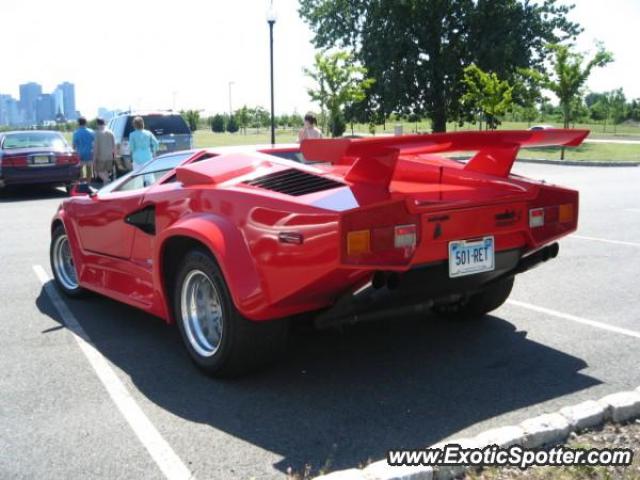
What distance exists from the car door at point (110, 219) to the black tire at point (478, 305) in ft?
7.39

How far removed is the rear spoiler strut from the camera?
10.4 ft

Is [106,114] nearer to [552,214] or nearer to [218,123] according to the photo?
[218,123]

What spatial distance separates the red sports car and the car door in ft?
0.16

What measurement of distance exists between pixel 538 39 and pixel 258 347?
1417 inches

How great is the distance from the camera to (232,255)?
356 cm

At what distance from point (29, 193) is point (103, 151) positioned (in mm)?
2827

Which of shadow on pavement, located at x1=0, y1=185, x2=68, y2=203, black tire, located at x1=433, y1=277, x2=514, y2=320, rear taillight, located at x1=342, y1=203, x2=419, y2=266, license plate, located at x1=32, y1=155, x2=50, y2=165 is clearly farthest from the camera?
shadow on pavement, located at x1=0, y1=185, x2=68, y2=203

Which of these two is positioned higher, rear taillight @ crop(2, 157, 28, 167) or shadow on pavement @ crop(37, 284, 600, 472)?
rear taillight @ crop(2, 157, 28, 167)

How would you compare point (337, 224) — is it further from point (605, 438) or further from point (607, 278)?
point (607, 278)

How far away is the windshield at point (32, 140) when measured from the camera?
14.6m

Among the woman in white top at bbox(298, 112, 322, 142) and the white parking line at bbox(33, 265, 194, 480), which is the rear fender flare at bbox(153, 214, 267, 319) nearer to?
the white parking line at bbox(33, 265, 194, 480)

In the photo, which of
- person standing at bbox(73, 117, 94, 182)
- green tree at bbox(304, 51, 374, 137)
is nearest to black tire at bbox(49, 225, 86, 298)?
person standing at bbox(73, 117, 94, 182)

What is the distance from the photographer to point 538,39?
35719 mm

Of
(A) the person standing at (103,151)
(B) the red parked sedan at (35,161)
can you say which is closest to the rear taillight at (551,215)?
(A) the person standing at (103,151)
